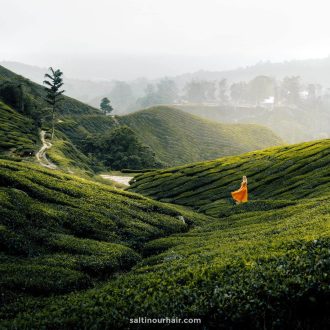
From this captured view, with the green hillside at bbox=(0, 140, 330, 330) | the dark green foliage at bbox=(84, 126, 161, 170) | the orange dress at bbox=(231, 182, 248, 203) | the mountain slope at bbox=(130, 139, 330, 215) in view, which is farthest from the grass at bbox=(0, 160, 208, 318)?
the dark green foliage at bbox=(84, 126, 161, 170)

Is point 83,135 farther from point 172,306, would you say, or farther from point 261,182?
point 172,306

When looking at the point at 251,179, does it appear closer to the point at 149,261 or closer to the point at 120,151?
the point at 149,261

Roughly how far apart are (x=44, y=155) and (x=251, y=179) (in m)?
52.9

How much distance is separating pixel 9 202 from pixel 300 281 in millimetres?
24383

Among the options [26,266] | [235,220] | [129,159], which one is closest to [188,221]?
[235,220]

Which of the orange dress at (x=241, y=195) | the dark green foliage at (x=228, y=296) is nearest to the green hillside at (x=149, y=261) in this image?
the dark green foliage at (x=228, y=296)

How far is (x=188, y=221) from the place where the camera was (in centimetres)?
4509

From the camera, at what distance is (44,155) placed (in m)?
87.9

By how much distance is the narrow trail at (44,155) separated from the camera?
251 feet

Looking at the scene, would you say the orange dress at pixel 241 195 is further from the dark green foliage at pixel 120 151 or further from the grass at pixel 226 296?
the dark green foliage at pixel 120 151

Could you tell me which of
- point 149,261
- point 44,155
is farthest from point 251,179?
point 44,155

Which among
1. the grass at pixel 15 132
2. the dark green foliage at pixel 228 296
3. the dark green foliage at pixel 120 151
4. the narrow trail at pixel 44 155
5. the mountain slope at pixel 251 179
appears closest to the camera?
the dark green foliage at pixel 228 296

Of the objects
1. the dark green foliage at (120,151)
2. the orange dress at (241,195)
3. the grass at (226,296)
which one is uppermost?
the grass at (226,296)

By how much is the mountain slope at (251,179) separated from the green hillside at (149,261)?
1.21m
